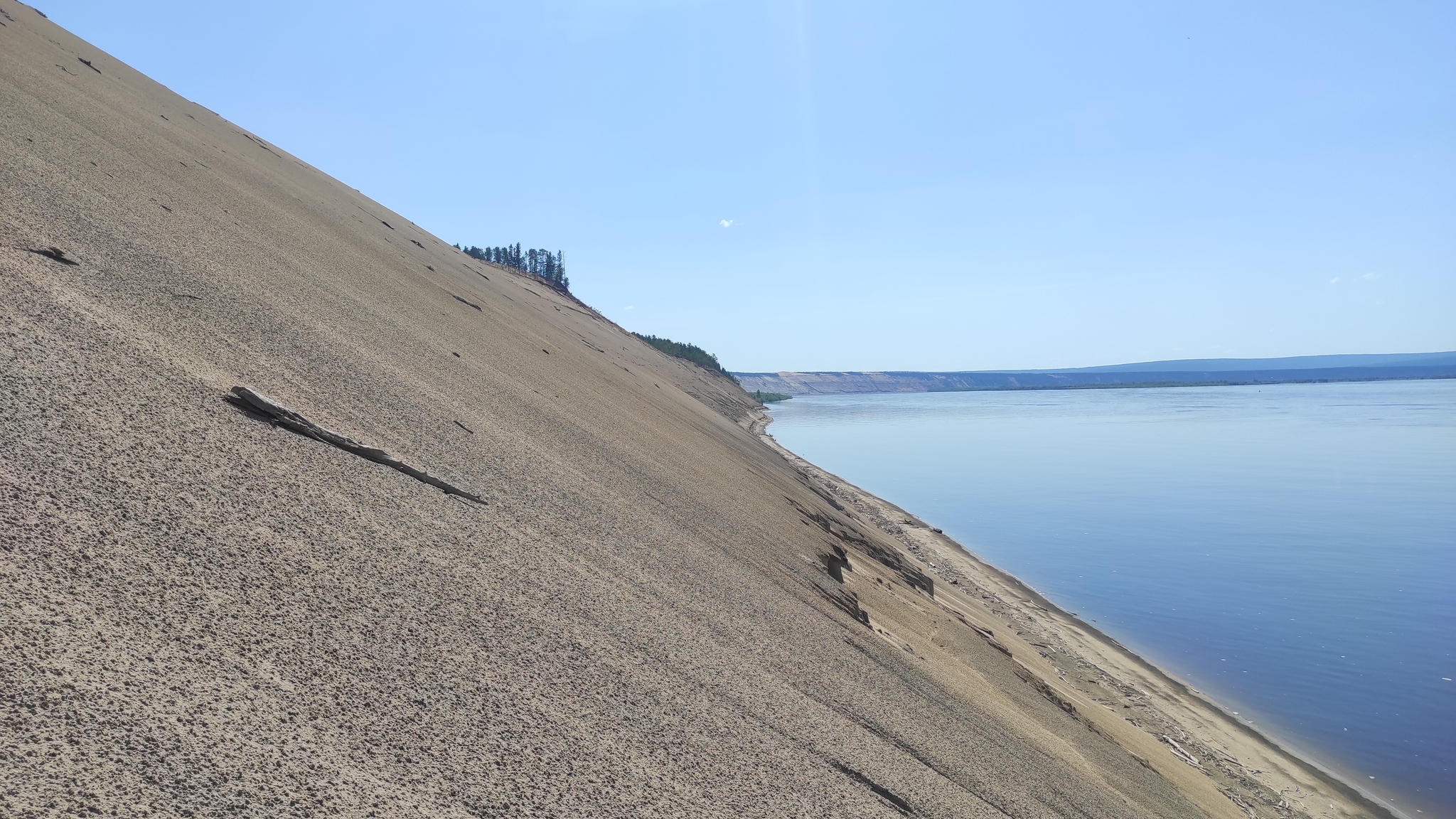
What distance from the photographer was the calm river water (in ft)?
49.5

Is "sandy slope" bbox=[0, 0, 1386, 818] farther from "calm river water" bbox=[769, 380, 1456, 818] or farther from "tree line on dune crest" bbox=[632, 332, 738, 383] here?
"tree line on dune crest" bbox=[632, 332, 738, 383]

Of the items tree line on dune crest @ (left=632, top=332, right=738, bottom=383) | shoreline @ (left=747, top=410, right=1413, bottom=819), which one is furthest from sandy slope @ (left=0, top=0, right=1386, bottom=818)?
tree line on dune crest @ (left=632, top=332, right=738, bottom=383)

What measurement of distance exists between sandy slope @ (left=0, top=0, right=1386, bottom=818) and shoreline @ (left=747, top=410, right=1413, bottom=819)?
99 centimetres

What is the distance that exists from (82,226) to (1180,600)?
24.7 meters

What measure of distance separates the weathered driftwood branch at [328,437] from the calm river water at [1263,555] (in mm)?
14719

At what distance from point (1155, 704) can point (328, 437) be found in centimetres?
Result: 1463

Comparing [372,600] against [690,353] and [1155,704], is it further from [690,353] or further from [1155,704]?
[690,353]

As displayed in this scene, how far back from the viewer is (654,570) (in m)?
7.58

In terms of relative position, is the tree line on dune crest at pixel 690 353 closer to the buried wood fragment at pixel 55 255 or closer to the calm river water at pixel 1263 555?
the calm river water at pixel 1263 555

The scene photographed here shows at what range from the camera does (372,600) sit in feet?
16.0

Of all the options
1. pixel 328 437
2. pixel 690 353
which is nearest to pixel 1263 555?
pixel 328 437

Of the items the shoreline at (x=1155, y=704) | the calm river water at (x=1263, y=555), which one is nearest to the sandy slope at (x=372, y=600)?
the shoreline at (x=1155, y=704)

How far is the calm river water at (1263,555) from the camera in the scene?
15.1 metres

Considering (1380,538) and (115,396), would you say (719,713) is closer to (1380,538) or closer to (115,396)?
(115,396)
